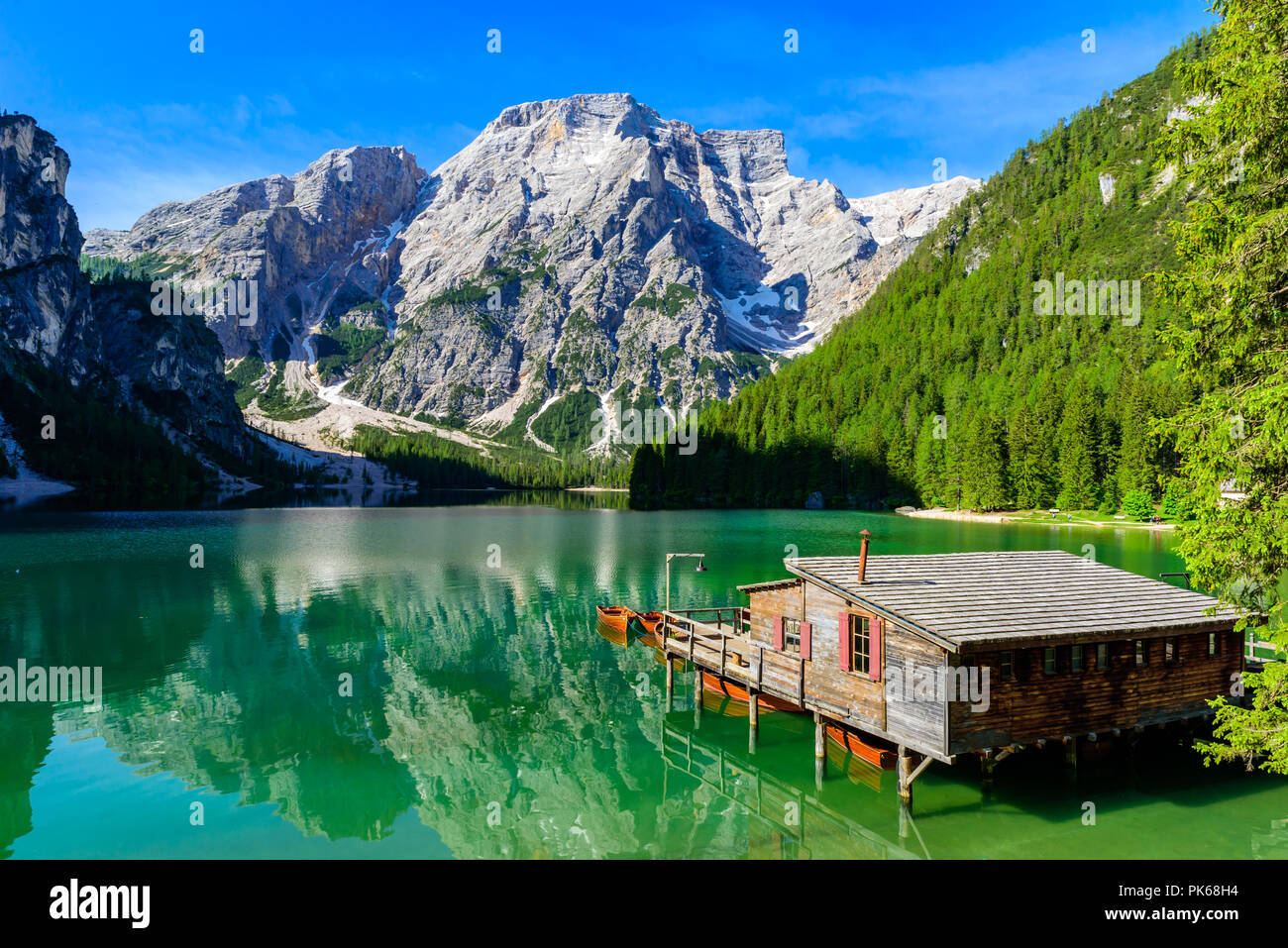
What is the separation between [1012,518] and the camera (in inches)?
4815

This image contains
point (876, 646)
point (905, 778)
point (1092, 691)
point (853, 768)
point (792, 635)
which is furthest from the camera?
point (792, 635)

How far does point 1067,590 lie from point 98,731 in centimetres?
3757

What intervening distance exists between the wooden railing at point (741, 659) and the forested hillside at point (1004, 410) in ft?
347

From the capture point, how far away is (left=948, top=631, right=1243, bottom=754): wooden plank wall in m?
20.0

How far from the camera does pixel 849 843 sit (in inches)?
762

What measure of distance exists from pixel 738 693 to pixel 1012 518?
109462 millimetres

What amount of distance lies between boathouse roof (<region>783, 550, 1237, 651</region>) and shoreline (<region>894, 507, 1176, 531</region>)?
88.1 m

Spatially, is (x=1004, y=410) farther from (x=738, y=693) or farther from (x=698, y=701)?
(x=698, y=701)

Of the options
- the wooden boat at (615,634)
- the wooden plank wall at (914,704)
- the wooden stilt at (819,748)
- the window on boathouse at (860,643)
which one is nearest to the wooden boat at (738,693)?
the wooden stilt at (819,748)

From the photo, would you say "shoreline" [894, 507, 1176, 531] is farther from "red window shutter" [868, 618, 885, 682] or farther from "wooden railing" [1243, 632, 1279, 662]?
"red window shutter" [868, 618, 885, 682]

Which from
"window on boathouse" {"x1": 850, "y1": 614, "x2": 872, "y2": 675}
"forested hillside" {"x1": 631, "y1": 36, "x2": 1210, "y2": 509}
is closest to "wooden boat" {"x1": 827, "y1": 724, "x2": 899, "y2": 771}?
"window on boathouse" {"x1": 850, "y1": 614, "x2": 872, "y2": 675}

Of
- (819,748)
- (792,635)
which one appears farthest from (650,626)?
(819,748)
